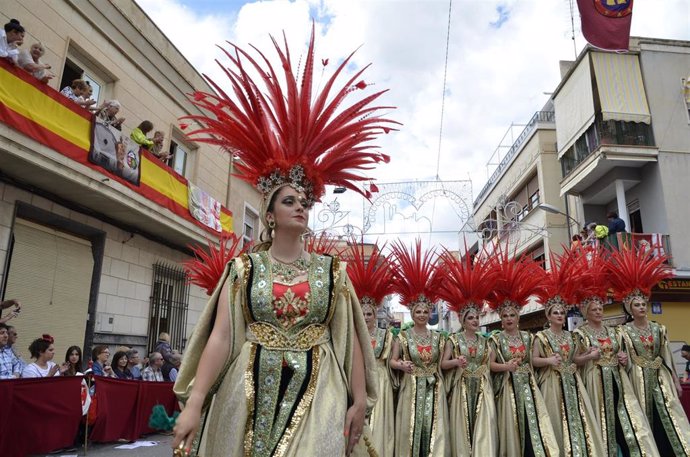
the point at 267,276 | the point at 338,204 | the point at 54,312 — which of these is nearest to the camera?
the point at 267,276

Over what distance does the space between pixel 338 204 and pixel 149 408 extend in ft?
21.3

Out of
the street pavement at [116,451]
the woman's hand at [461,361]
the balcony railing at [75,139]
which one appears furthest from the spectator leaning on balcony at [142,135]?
the woman's hand at [461,361]

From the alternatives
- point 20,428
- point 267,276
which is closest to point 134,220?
point 20,428

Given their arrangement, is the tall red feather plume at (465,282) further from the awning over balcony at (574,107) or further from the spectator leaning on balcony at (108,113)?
the awning over balcony at (574,107)

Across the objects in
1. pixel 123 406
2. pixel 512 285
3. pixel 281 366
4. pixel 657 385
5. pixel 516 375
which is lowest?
pixel 123 406

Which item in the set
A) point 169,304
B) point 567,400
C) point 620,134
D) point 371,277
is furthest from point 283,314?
point 620,134

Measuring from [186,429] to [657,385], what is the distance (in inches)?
244

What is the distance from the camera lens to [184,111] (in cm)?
1463

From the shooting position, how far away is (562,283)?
6730mm

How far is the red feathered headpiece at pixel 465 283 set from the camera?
6.51 m

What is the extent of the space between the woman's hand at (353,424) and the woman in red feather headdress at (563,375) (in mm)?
4320

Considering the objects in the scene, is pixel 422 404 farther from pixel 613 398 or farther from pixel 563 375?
pixel 613 398

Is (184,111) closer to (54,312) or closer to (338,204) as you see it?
(338,204)

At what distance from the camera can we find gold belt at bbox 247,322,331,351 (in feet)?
8.34
